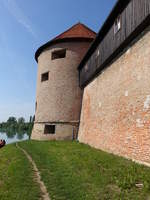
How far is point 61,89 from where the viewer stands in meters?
18.7

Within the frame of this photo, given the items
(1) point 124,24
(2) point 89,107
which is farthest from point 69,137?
(1) point 124,24

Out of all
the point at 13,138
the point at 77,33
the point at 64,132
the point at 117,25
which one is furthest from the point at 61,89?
the point at 13,138

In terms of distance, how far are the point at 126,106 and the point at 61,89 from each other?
33.3 ft

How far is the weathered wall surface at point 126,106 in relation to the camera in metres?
7.74

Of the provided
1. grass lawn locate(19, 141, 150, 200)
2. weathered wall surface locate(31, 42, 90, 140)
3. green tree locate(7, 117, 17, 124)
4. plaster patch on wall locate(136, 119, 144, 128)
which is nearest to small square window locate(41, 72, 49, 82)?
weathered wall surface locate(31, 42, 90, 140)

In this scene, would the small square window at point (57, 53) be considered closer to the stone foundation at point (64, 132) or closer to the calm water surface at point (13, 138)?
the stone foundation at point (64, 132)

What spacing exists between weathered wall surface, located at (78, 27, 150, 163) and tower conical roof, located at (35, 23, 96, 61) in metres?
7.10

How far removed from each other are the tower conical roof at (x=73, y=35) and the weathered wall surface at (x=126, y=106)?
7.10 meters

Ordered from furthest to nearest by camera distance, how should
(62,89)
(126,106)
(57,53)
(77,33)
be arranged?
(57,53), (77,33), (62,89), (126,106)

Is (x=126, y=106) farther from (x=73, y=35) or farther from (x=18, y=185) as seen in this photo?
(x=73, y=35)

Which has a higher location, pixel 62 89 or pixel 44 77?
pixel 44 77

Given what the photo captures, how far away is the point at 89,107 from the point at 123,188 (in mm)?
10401

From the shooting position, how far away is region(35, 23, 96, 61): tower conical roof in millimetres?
19391

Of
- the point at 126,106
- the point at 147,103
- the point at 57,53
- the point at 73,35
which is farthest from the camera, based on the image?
the point at 57,53
